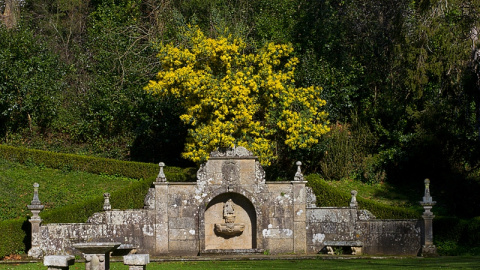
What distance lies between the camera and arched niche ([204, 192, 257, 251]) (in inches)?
1013

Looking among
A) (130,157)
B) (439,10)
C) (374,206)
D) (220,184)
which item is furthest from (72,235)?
(439,10)

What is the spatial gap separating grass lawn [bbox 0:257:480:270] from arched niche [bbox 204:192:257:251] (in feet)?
7.86

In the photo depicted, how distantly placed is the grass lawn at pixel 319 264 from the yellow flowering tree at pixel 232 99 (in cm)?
731

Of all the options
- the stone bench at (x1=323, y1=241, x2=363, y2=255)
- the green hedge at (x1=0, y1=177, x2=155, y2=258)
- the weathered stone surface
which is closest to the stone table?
the weathered stone surface

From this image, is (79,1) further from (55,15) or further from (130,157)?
(130,157)

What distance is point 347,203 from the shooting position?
2794 centimetres

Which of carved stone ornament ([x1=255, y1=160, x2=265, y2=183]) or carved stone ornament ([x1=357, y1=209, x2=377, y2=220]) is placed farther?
carved stone ornament ([x1=255, y1=160, x2=265, y2=183])

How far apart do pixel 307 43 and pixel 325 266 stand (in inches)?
739

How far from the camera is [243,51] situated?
115 ft

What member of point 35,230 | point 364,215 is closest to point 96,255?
point 35,230

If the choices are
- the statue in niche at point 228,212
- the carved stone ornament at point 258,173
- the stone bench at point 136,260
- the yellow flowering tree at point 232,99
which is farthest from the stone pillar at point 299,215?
the stone bench at point 136,260

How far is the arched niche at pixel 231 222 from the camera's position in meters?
25.7

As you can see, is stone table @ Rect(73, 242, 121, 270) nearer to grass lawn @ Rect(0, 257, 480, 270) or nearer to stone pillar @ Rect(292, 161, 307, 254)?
grass lawn @ Rect(0, 257, 480, 270)

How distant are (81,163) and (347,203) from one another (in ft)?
43.4
